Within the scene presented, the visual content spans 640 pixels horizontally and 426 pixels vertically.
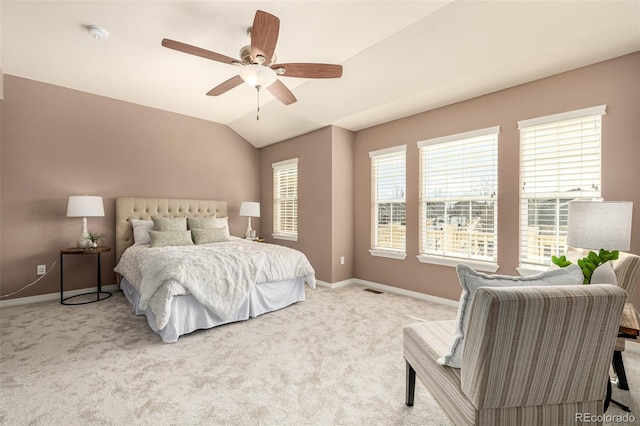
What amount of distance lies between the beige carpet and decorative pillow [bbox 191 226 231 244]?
4.17 feet

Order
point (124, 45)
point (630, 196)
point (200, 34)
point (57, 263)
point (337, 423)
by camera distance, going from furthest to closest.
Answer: point (57, 263), point (124, 45), point (200, 34), point (630, 196), point (337, 423)

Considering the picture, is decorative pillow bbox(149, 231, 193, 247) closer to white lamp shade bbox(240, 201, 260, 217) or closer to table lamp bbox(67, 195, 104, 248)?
table lamp bbox(67, 195, 104, 248)

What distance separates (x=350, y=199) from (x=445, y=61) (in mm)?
2484

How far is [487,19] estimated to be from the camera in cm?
239

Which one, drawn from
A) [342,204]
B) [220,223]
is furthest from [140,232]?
A: [342,204]

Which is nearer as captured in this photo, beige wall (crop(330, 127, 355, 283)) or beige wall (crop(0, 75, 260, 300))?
beige wall (crop(0, 75, 260, 300))

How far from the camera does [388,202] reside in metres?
4.45

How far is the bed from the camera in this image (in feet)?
8.90

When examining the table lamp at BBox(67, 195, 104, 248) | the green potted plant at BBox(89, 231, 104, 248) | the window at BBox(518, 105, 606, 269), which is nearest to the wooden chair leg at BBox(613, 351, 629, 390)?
the window at BBox(518, 105, 606, 269)

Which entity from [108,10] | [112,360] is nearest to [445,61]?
[108,10]

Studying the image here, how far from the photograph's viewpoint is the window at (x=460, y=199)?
339cm

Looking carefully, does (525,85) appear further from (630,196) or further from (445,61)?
(630,196)

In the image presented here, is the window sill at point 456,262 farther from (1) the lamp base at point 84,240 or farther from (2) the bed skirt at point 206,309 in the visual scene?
(1) the lamp base at point 84,240

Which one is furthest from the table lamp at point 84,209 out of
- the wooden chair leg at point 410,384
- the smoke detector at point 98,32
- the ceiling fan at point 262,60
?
the wooden chair leg at point 410,384
